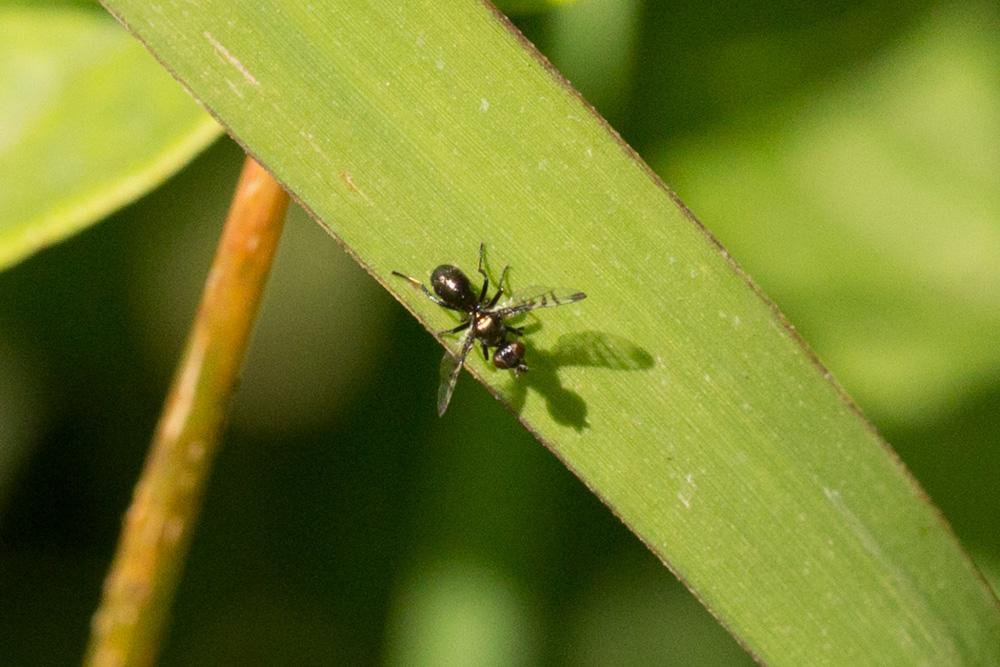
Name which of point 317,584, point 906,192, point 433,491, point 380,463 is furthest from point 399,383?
point 906,192

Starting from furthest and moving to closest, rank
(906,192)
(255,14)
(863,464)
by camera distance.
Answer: (906,192) < (863,464) < (255,14)

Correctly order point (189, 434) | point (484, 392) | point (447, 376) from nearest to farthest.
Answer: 1. point (189, 434)
2. point (447, 376)
3. point (484, 392)

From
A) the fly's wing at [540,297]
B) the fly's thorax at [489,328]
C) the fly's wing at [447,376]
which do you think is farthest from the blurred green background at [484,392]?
the fly's wing at [540,297]

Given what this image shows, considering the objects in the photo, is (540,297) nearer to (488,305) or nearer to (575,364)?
(575,364)

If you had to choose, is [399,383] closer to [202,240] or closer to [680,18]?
[202,240]

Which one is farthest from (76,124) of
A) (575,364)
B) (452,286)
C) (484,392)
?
(484,392)
